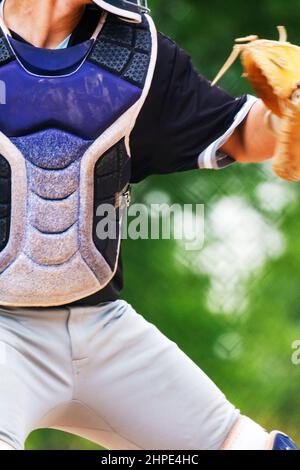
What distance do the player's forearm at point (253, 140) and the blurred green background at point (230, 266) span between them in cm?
174

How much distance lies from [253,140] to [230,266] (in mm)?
1820

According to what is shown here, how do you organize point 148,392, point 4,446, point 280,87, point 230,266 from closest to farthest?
point 4,446, point 280,87, point 148,392, point 230,266

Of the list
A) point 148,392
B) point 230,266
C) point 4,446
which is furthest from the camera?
point 230,266

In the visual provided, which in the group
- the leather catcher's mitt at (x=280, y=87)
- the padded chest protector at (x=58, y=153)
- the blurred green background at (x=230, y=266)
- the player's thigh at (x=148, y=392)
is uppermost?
the leather catcher's mitt at (x=280, y=87)

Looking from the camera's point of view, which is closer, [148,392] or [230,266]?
[148,392]

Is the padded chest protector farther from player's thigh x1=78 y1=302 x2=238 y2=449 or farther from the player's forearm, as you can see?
the player's forearm

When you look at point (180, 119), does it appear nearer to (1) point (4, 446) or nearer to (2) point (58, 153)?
(2) point (58, 153)

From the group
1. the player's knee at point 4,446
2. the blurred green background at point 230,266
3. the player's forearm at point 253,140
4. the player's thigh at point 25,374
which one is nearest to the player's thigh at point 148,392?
the player's thigh at point 25,374

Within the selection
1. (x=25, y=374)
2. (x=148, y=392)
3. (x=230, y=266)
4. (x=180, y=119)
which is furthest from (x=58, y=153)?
(x=230, y=266)

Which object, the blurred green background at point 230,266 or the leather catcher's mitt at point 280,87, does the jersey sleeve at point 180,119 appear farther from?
the blurred green background at point 230,266

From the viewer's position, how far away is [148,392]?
8.79 ft

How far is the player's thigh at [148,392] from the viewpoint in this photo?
2.66m

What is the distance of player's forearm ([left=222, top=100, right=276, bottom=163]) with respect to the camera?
2.73m
